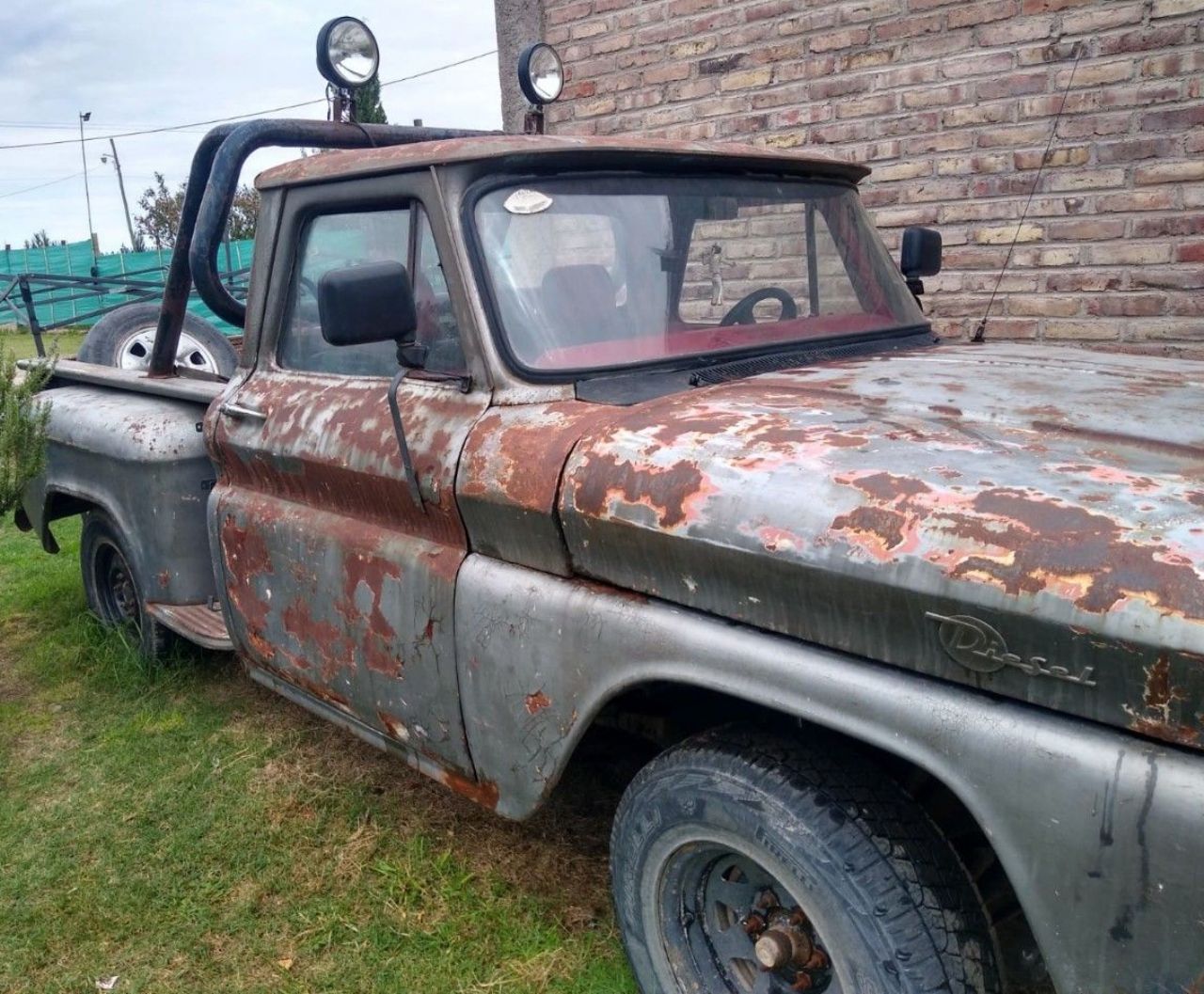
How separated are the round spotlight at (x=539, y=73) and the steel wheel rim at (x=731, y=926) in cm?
279

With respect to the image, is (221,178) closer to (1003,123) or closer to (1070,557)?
(1070,557)

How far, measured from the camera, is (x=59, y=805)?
3406mm

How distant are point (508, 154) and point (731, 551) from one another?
120 cm

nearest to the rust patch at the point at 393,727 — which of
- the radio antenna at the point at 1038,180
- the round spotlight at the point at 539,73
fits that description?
the round spotlight at the point at 539,73

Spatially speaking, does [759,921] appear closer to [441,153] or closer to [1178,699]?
[1178,699]

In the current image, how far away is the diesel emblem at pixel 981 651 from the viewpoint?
59.3 inches

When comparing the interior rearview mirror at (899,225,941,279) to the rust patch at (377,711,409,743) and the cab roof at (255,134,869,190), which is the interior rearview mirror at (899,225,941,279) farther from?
the rust patch at (377,711,409,743)

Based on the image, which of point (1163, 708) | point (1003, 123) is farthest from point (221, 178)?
point (1003, 123)

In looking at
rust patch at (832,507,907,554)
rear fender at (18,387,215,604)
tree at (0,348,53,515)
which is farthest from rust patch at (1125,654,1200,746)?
tree at (0,348,53,515)

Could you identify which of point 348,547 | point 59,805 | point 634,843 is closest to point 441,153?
point 348,547

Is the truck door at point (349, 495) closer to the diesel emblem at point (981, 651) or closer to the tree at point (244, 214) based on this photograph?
the diesel emblem at point (981, 651)

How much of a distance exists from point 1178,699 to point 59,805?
326 centimetres

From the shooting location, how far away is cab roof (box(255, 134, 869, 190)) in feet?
8.29

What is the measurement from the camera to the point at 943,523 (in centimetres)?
163
